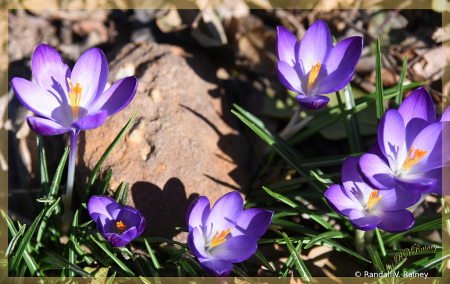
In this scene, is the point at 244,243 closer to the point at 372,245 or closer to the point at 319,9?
the point at 372,245

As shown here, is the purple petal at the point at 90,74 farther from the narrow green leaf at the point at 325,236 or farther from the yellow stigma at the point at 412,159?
the yellow stigma at the point at 412,159

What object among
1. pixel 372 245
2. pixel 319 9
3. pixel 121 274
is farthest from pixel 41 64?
pixel 319 9

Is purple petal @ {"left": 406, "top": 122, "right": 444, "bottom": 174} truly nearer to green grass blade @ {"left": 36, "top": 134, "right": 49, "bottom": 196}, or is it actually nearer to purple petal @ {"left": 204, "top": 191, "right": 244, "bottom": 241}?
purple petal @ {"left": 204, "top": 191, "right": 244, "bottom": 241}

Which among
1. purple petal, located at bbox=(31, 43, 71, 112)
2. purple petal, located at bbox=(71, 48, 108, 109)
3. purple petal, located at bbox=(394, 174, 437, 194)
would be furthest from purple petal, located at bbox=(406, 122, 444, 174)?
purple petal, located at bbox=(31, 43, 71, 112)

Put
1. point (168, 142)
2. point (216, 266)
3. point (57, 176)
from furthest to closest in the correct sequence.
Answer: point (168, 142)
point (57, 176)
point (216, 266)

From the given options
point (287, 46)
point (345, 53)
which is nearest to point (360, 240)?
point (345, 53)

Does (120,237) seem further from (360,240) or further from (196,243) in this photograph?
(360,240)
